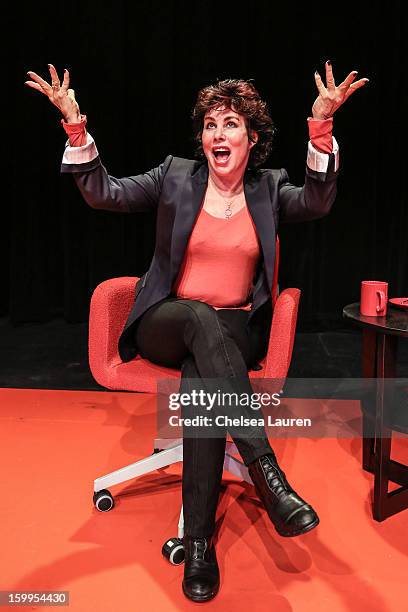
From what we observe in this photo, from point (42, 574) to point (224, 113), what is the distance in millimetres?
1435

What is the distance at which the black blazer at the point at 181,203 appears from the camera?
194 cm

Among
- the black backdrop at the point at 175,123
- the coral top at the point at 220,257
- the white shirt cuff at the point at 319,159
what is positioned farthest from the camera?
the black backdrop at the point at 175,123

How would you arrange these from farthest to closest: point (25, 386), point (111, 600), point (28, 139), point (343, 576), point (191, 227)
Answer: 1. point (28, 139)
2. point (25, 386)
3. point (191, 227)
4. point (343, 576)
5. point (111, 600)

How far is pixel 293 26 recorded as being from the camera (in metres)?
3.97

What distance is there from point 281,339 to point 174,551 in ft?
2.13

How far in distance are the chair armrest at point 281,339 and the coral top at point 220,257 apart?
192 mm

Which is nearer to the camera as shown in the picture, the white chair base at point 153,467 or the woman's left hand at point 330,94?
the woman's left hand at point 330,94

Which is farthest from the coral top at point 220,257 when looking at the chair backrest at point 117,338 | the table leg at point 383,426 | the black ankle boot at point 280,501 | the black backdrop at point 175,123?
the black backdrop at point 175,123

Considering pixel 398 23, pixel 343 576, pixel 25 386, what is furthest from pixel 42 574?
pixel 398 23

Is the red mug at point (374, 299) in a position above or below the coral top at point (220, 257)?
below

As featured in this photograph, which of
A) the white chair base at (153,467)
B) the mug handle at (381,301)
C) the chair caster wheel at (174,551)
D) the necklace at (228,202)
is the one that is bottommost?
the chair caster wheel at (174,551)

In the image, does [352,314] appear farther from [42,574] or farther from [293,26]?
[293,26]

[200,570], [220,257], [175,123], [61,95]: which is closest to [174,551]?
[200,570]

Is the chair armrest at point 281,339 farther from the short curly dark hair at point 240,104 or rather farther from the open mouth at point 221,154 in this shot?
the short curly dark hair at point 240,104
